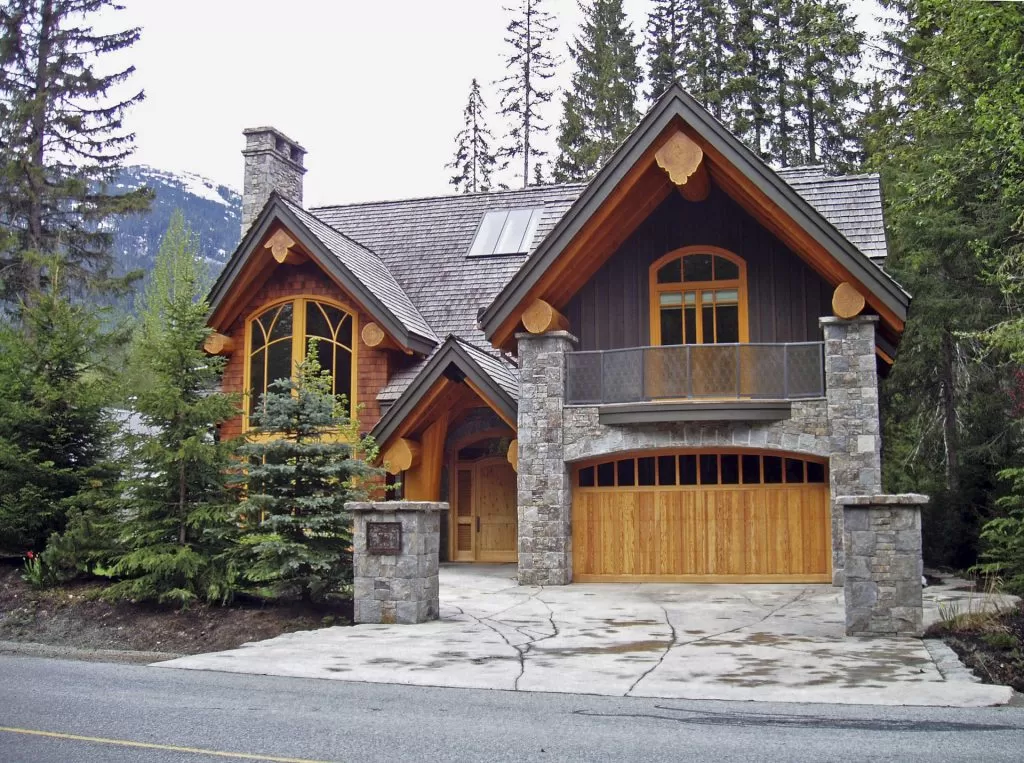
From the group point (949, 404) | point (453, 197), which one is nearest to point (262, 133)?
point (453, 197)

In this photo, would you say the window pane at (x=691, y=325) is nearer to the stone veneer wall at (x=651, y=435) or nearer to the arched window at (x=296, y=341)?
the stone veneer wall at (x=651, y=435)

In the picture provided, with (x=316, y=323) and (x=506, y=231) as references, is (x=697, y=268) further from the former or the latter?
(x=316, y=323)

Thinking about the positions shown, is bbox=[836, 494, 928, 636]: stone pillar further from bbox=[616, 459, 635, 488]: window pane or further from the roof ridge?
the roof ridge

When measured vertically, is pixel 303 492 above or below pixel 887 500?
above

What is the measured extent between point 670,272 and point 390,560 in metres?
8.38

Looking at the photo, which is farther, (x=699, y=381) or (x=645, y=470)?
(x=645, y=470)

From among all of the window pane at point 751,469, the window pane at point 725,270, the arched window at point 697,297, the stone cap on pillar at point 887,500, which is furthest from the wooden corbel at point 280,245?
the stone cap on pillar at point 887,500

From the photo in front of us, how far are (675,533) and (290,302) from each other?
922 centimetres

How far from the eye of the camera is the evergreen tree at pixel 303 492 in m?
12.9

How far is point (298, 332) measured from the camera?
70.8 ft

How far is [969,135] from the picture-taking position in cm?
2022

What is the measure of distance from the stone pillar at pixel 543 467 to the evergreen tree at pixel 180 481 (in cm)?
554

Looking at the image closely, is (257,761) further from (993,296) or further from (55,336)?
(993,296)

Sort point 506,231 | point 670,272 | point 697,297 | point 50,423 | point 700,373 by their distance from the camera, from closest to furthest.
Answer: point 50,423 → point 700,373 → point 697,297 → point 670,272 → point 506,231
